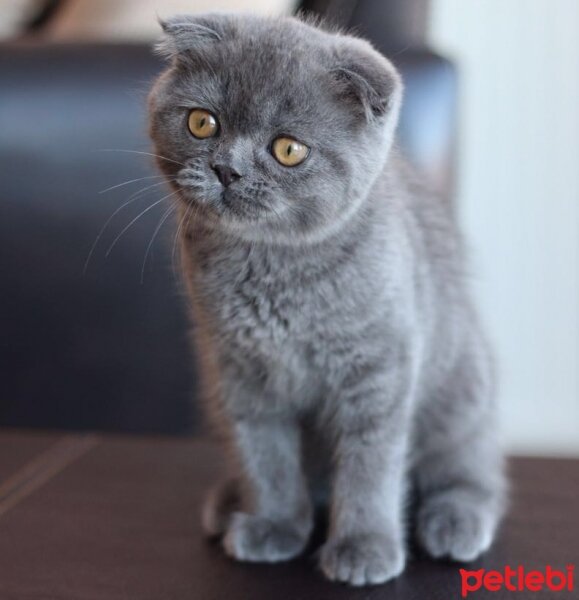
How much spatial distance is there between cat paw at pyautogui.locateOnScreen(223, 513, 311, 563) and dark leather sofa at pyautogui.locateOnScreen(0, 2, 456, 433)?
609mm

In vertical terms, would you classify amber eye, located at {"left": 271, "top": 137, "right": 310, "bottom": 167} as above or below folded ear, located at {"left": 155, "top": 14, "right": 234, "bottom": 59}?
below

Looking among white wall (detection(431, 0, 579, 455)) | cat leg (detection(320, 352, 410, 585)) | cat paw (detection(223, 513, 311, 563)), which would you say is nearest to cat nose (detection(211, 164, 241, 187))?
cat leg (detection(320, 352, 410, 585))

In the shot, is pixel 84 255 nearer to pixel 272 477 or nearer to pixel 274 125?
pixel 272 477

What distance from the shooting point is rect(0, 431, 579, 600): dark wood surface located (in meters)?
1.00

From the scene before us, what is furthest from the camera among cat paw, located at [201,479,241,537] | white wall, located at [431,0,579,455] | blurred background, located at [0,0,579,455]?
white wall, located at [431,0,579,455]

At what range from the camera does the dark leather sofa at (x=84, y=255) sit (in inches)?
64.9

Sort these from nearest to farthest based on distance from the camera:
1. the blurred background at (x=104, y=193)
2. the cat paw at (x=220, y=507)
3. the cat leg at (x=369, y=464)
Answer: the cat leg at (x=369, y=464) → the cat paw at (x=220, y=507) → the blurred background at (x=104, y=193)

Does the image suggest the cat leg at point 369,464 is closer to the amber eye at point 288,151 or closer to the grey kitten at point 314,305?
the grey kitten at point 314,305

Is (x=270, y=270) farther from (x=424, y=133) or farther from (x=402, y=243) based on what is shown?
(x=424, y=133)

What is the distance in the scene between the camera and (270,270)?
3.38ft

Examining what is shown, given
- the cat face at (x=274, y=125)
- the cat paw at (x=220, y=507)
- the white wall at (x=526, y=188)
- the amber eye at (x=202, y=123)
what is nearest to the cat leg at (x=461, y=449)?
the cat paw at (x=220, y=507)

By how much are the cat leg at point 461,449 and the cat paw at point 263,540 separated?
160mm

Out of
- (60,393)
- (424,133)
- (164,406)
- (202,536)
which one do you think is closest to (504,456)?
(202,536)

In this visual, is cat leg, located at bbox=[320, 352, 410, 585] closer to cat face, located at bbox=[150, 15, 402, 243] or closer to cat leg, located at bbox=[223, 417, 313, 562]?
cat leg, located at bbox=[223, 417, 313, 562]
